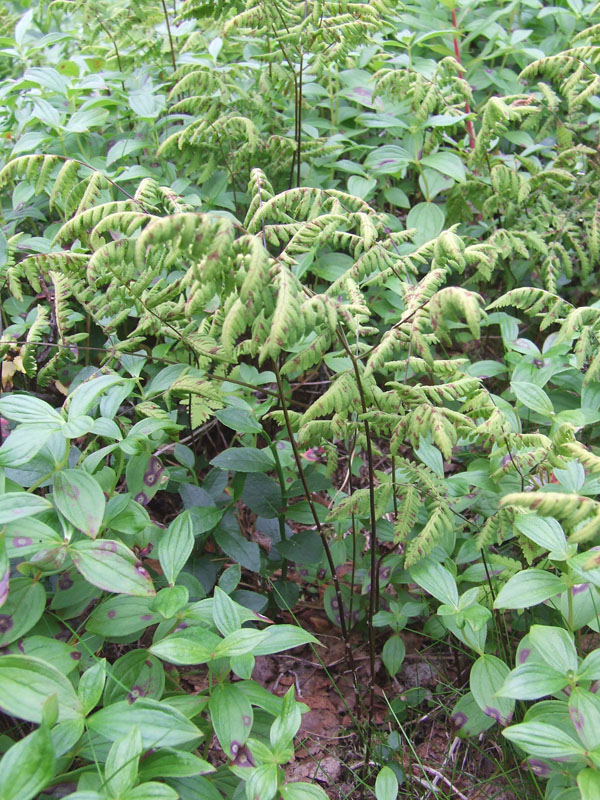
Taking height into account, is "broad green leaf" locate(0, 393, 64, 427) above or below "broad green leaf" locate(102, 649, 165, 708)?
above

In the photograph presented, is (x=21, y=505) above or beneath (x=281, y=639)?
above

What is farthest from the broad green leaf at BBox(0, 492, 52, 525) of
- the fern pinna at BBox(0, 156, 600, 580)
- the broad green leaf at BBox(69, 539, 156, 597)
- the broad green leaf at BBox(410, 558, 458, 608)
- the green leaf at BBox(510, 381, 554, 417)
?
the green leaf at BBox(510, 381, 554, 417)

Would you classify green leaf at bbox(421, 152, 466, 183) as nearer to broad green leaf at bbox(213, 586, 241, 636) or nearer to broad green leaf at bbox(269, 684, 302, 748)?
broad green leaf at bbox(213, 586, 241, 636)

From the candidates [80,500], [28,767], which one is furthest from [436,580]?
[28,767]

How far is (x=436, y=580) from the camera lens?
1.77m

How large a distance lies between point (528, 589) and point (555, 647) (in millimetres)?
138

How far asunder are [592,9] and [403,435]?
9.11 ft

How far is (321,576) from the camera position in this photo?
2.39m

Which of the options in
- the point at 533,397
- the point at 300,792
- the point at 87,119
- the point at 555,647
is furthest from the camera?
the point at 87,119

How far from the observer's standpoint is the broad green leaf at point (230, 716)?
55.9 inches

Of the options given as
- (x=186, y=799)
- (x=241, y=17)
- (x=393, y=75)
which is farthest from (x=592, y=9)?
(x=186, y=799)

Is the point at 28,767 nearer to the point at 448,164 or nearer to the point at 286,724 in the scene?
the point at 286,724

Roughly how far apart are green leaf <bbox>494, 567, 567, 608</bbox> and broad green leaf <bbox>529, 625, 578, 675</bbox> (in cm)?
7

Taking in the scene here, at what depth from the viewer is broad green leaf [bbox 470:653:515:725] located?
1598mm
